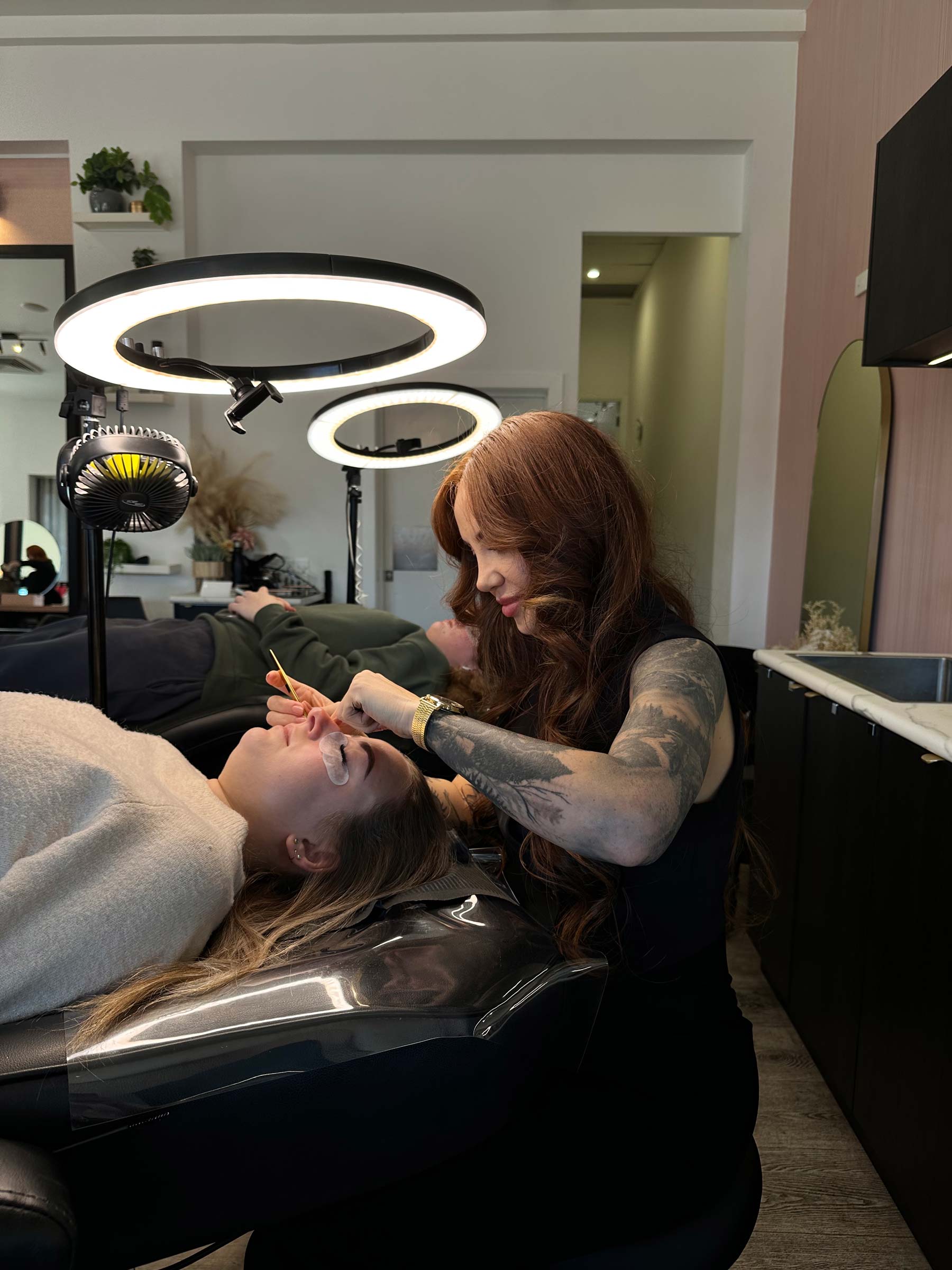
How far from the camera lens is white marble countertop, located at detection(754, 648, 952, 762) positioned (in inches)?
54.7

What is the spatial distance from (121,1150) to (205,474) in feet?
13.8

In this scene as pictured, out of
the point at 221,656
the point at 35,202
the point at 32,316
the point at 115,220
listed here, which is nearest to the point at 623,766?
the point at 221,656

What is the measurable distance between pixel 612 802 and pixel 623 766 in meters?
0.04

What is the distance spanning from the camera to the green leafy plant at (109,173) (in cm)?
418

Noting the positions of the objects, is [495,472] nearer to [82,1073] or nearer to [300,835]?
[300,835]

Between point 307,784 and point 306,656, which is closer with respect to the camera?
point 307,784

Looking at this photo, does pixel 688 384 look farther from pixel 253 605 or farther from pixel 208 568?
pixel 253 605

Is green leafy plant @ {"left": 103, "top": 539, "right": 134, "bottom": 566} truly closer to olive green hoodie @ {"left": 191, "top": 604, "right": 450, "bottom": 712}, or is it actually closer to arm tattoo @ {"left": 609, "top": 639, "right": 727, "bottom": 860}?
olive green hoodie @ {"left": 191, "top": 604, "right": 450, "bottom": 712}

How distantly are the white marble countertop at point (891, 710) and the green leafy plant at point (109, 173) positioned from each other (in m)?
4.05

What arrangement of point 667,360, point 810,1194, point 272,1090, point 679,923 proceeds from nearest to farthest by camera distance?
point 272,1090 → point 679,923 → point 810,1194 → point 667,360

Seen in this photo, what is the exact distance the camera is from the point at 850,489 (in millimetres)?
3166

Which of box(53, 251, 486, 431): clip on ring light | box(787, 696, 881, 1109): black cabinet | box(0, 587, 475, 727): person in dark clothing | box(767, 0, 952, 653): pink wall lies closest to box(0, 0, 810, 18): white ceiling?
box(767, 0, 952, 653): pink wall

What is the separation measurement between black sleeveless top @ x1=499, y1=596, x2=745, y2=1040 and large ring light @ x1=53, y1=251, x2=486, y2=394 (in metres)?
0.68

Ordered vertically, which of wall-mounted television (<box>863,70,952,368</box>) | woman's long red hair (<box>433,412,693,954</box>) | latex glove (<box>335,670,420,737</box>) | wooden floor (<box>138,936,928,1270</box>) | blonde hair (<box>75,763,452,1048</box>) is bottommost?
wooden floor (<box>138,936,928,1270</box>)
